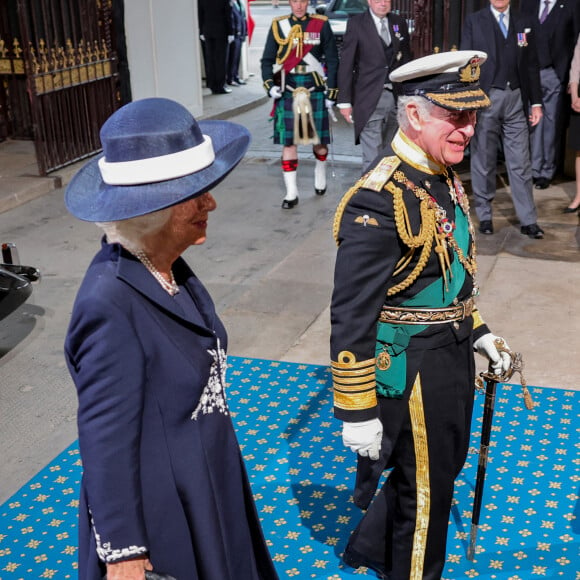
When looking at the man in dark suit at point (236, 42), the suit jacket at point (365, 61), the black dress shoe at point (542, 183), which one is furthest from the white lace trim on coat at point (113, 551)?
the man in dark suit at point (236, 42)

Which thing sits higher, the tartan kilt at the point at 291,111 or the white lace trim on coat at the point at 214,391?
the white lace trim on coat at the point at 214,391

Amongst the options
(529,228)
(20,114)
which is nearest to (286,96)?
(529,228)

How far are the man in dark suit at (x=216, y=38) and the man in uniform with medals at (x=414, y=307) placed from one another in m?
12.2

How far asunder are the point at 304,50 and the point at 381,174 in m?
5.62

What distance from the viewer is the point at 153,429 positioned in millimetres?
2170

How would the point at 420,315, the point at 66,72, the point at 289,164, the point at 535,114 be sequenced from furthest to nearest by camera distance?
the point at 66,72 < the point at 289,164 < the point at 535,114 < the point at 420,315

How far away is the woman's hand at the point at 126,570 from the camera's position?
83.1 inches

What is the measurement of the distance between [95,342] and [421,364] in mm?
1254

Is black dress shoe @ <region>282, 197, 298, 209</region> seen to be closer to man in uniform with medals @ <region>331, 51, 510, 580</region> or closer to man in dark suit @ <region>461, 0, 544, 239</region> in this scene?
man in dark suit @ <region>461, 0, 544, 239</region>

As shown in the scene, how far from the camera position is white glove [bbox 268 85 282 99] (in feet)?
27.6

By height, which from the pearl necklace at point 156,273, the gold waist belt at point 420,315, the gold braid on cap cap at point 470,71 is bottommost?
the gold waist belt at point 420,315

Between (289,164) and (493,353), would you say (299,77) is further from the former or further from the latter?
(493,353)

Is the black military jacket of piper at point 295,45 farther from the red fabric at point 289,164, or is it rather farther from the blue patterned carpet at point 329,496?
the blue patterned carpet at point 329,496

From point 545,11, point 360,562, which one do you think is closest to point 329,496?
point 360,562
